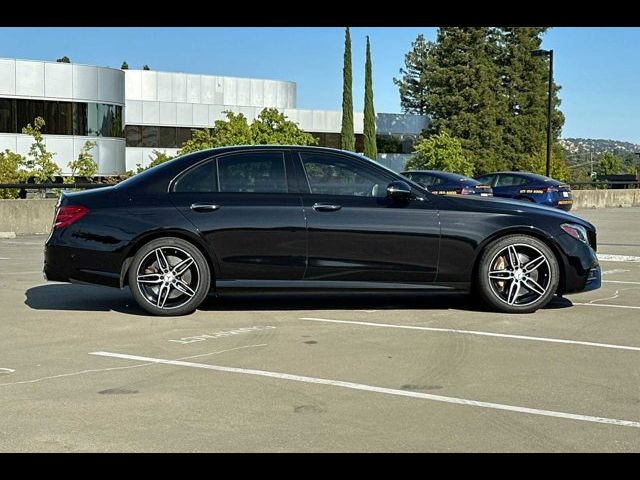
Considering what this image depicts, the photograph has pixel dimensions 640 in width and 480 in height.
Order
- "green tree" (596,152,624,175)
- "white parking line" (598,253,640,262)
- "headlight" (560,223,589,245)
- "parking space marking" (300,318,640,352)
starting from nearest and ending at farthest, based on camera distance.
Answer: "parking space marking" (300,318,640,352), "headlight" (560,223,589,245), "white parking line" (598,253,640,262), "green tree" (596,152,624,175)

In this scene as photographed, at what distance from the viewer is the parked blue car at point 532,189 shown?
88.0 ft

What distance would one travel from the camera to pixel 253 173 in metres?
8.59

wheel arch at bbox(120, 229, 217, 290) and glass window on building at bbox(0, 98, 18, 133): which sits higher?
glass window on building at bbox(0, 98, 18, 133)

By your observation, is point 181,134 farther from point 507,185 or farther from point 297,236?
point 297,236

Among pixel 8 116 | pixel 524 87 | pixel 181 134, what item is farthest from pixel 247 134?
pixel 524 87

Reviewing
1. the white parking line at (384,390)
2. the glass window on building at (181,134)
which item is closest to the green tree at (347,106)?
the glass window on building at (181,134)

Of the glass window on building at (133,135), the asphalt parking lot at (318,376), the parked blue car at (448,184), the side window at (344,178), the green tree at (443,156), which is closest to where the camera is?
Result: the asphalt parking lot at (318,376)

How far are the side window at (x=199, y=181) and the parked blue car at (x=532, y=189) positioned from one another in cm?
1927

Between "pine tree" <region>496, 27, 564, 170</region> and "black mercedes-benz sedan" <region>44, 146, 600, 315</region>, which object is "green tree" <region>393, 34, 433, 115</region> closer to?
"pine tree" <region>496, 27, 564, 170</region>

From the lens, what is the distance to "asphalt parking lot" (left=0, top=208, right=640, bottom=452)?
4.70 m

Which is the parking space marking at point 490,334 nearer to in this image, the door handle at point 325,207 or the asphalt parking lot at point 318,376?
the asphalt parking lot at point 318,376

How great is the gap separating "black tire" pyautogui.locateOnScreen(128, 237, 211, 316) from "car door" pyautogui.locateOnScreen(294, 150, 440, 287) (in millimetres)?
963

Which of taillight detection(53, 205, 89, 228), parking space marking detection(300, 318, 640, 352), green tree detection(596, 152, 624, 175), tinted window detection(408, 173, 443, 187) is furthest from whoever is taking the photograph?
green tree detection(596, 152, 624, 175)

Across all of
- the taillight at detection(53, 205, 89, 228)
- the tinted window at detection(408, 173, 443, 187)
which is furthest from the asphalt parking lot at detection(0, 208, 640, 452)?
the tinted window at detection(408, 173, 443, 187)
